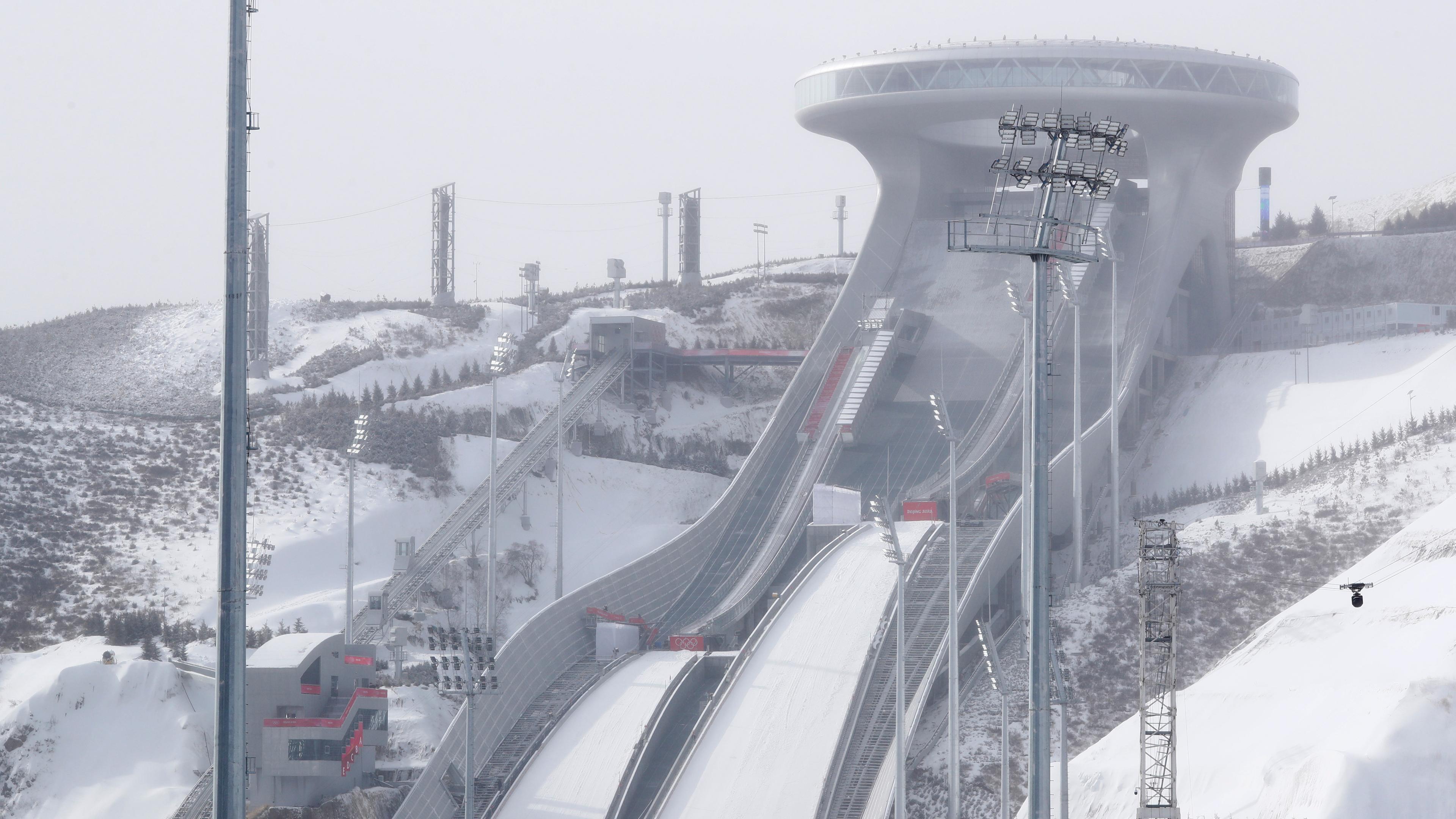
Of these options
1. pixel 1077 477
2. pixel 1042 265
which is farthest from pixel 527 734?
pixel 1042 265

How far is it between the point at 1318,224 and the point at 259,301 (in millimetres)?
66073

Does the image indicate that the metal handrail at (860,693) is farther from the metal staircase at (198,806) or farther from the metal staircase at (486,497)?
the metal staircase at (198,806)

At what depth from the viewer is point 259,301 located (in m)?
80.5

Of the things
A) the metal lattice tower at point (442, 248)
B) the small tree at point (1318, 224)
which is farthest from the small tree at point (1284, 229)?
the metal lattice tower at point (442, 248)

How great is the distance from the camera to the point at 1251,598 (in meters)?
49.4

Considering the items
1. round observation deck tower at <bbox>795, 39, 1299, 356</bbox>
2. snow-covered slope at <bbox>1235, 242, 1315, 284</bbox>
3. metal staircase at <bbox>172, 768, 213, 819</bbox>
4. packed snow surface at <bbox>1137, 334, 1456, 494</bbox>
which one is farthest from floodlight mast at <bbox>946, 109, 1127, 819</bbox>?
snow-covered slope at <bbox>1235, 242, 1315, 284</bbox>

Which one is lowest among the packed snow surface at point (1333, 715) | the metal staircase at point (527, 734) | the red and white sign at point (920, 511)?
the metal staircase at point (527, 734)

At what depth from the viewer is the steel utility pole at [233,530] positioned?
66.4 feet

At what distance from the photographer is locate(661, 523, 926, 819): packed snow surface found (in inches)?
1660

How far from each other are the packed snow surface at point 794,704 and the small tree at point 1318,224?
2547 inches

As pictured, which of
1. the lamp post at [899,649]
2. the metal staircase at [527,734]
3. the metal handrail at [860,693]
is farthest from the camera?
the metal staircase at [527,734]

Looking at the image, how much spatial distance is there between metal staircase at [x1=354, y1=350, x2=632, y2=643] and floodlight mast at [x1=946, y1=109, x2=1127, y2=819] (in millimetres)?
31559

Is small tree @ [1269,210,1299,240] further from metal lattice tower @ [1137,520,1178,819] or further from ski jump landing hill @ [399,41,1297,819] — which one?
metal lattice tower @ [1137,520,1178,819]

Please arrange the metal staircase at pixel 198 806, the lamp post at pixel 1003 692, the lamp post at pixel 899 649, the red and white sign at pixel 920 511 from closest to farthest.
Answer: the lamp post at pixel 899 649 → the lamp post at pixel 1003 692 → the metal staircase at pixel 198 806 → the red and white sign at pixel 920 511
